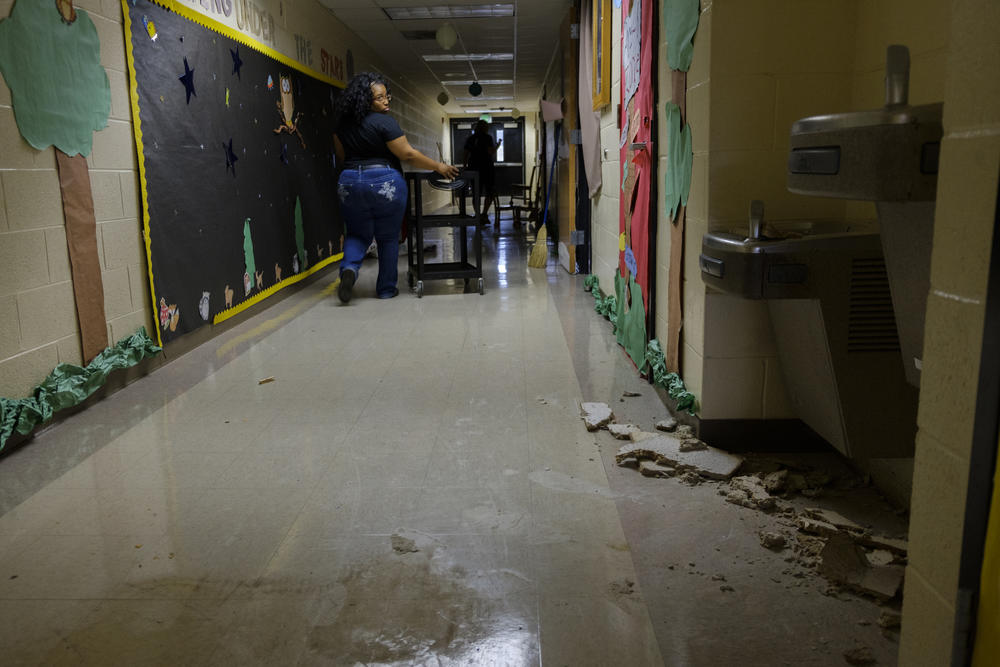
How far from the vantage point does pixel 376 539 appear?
6.00ft

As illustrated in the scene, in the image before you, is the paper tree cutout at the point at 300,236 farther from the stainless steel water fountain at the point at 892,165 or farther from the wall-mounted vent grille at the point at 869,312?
the stainless steel water fountain at the point at 892,165

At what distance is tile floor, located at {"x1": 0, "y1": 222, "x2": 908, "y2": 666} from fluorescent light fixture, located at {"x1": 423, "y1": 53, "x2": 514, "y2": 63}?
7.12 metres

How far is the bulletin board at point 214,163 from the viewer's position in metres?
3.41

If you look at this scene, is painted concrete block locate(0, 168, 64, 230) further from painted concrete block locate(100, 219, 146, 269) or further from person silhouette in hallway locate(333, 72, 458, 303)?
person silhouette in hallway locate(333, 72, 458, 303)

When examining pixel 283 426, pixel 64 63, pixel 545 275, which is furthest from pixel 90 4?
pixel 545 275

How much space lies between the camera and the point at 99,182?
3.01 m

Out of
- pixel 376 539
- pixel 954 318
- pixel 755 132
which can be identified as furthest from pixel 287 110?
pixel 954 318

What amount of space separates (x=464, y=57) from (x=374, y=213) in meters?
5.32

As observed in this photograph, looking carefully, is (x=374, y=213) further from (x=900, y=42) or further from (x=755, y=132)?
(x=900, y=42)

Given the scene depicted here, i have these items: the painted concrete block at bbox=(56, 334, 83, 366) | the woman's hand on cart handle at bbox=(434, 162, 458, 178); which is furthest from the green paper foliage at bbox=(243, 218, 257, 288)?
the painted concrete block at bbox=(56, 334, 83, 366)

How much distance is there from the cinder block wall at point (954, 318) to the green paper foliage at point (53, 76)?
269cm

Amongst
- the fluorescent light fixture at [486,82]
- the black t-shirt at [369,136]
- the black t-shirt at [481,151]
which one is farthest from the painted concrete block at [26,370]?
the fluorescent light fixture at [486,82]

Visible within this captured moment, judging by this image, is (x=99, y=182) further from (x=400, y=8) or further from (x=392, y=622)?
(x=400, y=8)

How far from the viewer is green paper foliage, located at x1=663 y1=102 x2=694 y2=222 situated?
8.04ft
